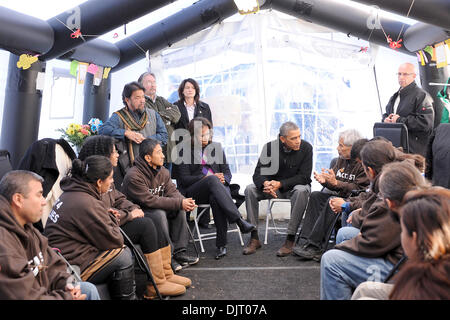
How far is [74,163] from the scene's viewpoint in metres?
2.43

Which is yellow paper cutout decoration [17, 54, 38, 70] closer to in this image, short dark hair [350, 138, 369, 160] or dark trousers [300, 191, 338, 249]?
dark trousers [300, 191, 338, 249]

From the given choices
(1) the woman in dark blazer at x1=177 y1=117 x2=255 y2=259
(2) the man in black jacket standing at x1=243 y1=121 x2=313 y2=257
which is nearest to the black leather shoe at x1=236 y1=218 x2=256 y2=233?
(1) the woman in dark blazer at x1=177 y1=117 x2=255 y2=259

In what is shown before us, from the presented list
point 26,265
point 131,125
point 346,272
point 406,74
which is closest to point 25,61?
point 131,125

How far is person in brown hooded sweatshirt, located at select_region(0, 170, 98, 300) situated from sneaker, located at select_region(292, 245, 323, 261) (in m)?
2.02

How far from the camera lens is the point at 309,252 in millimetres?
3520

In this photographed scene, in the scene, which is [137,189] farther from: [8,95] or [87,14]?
[87,14]

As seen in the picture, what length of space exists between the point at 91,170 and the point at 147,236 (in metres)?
0.61

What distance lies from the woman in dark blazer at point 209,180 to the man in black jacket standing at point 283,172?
11.3 inches

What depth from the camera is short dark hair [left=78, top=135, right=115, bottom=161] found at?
9.36ft

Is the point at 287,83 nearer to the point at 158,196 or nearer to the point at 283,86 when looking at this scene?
the point at 283,86

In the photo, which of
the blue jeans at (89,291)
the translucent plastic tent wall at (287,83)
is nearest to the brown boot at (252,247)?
the translucent plastic tent wall at (287,83)

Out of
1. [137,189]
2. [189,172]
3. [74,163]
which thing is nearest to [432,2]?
[189,172]

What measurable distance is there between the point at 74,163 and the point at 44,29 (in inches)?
76.9
